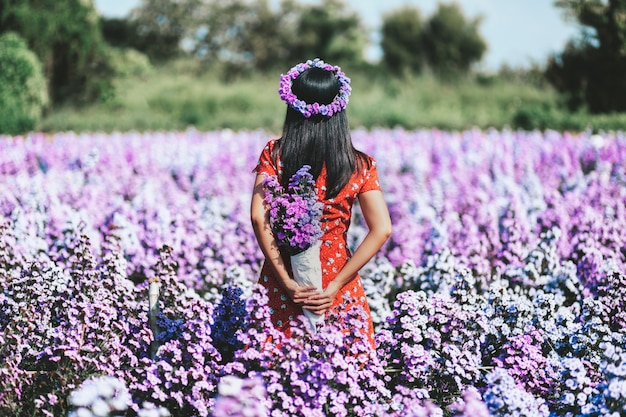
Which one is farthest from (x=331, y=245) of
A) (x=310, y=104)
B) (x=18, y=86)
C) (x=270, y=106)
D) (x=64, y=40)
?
(x=270, y=106)

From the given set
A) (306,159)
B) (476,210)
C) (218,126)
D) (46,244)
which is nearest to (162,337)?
(306,159)

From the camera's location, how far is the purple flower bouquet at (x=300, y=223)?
9.42 ft

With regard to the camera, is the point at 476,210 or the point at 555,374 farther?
the point at 476,210

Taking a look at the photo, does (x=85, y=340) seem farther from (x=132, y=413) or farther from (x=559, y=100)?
(x=559, y=100)

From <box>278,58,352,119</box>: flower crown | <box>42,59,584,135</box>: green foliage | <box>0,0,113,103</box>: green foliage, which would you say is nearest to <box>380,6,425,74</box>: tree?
<box>42,59,584,135</box>: green foliage

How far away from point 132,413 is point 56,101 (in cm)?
1562

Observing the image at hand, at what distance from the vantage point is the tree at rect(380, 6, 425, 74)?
34875 millimetres

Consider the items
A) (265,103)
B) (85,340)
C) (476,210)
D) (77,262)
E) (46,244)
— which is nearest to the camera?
(85,340)

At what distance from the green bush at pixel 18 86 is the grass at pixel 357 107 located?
2.91 feet

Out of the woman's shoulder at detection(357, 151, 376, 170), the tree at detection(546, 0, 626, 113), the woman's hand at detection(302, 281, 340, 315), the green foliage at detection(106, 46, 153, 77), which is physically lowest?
the woman's hand at detection(302, 281, 340, 315)

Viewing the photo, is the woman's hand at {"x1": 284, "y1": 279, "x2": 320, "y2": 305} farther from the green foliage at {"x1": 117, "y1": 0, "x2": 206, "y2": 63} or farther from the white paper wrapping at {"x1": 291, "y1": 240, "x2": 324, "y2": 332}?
the green foliage at {"x1": 117, "y1": 0, "x2": 206, "y2": 63}

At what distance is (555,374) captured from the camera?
3.11 m

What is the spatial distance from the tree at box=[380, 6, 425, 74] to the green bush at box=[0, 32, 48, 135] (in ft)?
75.7

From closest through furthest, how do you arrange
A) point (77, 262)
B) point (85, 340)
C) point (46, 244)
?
point (85, 340), point (77, 262), point (46, 244)
